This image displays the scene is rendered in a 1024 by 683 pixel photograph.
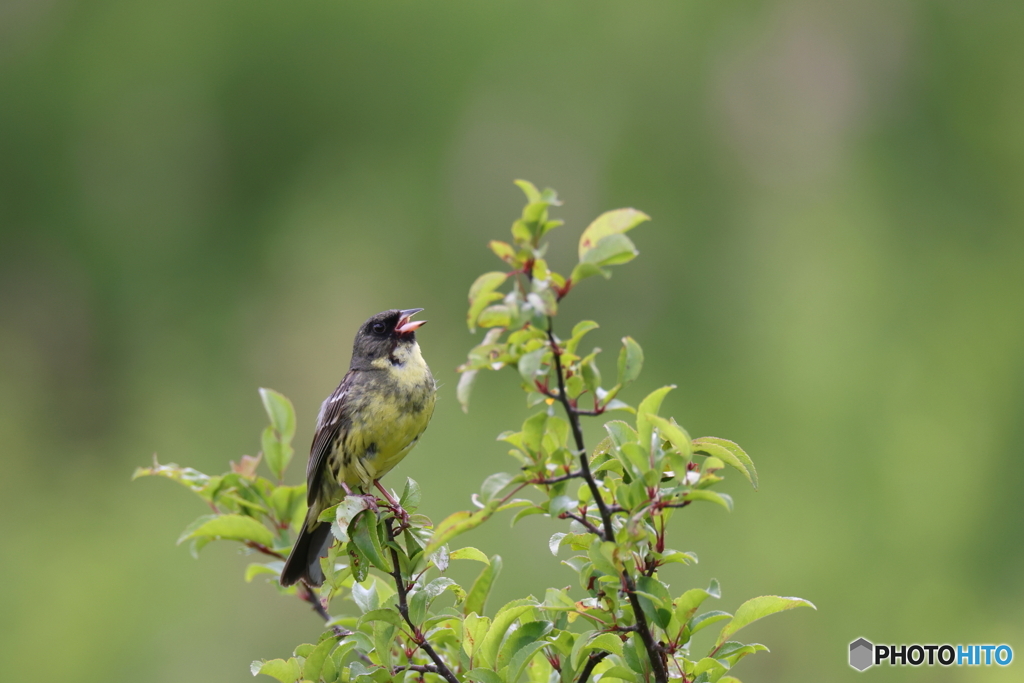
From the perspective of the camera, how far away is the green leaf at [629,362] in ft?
6.07

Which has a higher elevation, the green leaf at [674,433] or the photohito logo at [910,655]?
the green leaf at [674,433]

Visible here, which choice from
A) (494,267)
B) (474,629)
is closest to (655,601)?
(474,629)

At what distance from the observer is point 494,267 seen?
732 cm

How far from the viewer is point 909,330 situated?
7.03 m

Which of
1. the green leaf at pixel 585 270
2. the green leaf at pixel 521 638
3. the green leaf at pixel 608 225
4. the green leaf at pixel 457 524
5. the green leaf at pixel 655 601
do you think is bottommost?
the green leaf at pixel 521 638

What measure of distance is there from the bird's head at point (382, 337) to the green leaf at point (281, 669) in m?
1.32

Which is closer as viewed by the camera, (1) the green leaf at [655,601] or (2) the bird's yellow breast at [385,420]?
(1) the green leaf at [655,601]

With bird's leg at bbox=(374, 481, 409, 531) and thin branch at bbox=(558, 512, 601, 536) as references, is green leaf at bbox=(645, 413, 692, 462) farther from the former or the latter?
bird's leg at bbox=(374, 481, 409, 531)

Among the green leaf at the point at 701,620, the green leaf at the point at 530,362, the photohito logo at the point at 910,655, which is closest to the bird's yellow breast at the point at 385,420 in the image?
the green leaf at the point at 701,620

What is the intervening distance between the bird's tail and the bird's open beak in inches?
27.8

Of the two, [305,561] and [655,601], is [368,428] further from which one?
[655,601]

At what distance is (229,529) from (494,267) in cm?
479

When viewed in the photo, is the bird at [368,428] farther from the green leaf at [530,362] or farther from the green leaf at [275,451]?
the green leaf at [530,362]

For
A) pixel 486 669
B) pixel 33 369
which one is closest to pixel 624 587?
pixel 486 669
